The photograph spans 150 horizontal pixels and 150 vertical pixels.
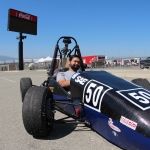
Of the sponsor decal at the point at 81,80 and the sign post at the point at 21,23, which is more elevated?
the sign post at the point at 21,23

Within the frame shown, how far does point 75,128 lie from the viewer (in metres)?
3.37

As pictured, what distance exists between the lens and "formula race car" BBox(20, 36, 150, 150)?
2.25 meters

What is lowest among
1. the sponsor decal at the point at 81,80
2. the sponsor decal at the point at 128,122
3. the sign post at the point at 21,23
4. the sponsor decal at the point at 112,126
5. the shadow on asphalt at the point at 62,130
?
the shadow on asphalt at the point at 62,130

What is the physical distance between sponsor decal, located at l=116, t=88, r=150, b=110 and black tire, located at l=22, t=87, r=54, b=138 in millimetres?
959

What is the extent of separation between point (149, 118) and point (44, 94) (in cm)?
136

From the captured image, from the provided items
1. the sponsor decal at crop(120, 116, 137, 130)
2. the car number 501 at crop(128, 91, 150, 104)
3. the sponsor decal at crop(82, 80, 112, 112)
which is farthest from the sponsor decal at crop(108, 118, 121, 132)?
the car number 501 at crop(128, 91, 150, 104)

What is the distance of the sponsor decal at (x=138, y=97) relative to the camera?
7.86ft

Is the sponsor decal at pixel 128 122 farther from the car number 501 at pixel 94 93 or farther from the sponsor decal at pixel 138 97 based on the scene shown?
the car number 501 at pixel 94 93

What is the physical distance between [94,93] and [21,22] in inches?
1199

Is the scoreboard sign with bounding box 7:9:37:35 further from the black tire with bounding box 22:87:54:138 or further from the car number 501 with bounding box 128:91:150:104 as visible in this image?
the car number 501 with bounding box 128:91:150:104

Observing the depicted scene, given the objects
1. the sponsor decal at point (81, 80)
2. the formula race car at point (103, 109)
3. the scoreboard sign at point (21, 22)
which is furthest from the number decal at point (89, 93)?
the scoreboard sign at point (21, 22)

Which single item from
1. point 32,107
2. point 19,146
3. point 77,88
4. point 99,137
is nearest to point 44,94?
point 32,107

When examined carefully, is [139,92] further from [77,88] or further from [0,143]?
[0,143]

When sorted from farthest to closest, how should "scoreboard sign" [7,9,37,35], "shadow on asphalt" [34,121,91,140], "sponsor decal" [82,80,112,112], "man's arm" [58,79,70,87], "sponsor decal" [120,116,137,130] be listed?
"scoreboard sign" [7,9,37,35]
"man's arm" [58,79,70,87]
"shadow on asphalt" [34,121,91,140]
"sponsor decal" [82,80,112,112]
"sponsor decal" [120,116,137,130]
